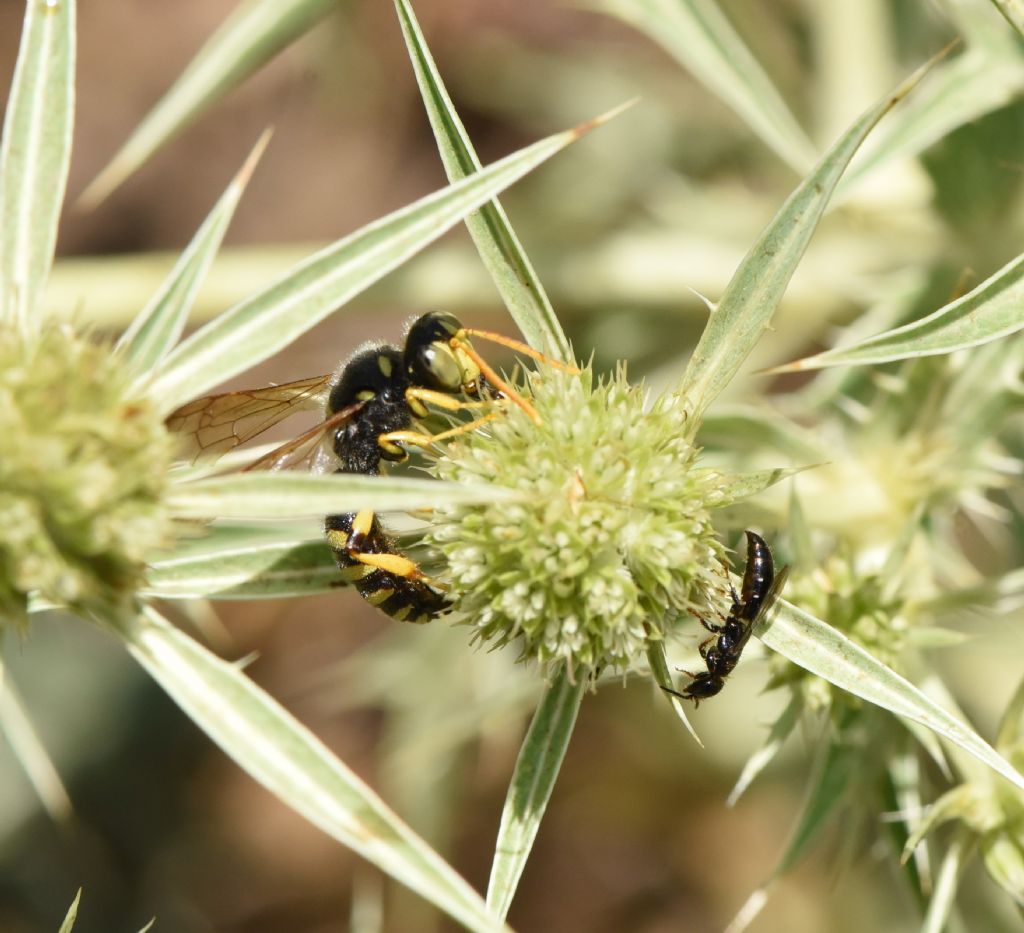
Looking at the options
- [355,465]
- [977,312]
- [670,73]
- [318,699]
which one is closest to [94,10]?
[670,73]

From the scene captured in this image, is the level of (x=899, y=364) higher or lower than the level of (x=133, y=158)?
lower

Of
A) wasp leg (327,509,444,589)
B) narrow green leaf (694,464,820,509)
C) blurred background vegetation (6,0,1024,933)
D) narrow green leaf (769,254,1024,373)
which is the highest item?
narrow green leaf (769,254,1024,373)

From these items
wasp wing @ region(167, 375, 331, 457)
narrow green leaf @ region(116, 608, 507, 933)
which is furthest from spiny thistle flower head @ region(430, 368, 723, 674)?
wasp wing @ region(167, 375, 331, 457)

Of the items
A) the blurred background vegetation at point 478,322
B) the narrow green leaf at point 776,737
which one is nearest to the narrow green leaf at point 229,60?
the blurred background vegetation at point 478,322

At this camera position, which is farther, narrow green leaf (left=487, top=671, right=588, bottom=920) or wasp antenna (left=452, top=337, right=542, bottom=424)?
wasp antenna (left=452, top=337, right=542, bottom=424)

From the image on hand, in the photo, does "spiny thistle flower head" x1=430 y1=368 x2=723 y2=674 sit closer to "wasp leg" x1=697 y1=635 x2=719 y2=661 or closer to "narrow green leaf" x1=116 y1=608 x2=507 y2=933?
"wasp leg" x1=697 y1=635 x2=719 y2=661

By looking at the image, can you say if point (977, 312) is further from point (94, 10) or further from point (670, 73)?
point (94, 10)

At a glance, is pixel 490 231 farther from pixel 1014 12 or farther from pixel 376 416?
pixel 1014 12
